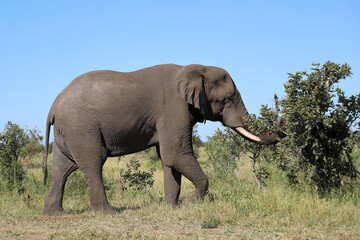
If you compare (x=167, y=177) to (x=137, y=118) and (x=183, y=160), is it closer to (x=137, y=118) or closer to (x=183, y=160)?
(x=183, y=160)

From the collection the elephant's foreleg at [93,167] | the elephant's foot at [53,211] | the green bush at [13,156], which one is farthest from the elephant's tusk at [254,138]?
the green bush at [13,156]

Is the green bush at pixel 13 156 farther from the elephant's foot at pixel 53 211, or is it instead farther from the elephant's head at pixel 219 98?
the elephant's head at pixel 219 98

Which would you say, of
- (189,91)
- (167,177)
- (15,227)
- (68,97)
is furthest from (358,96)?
(15,227)

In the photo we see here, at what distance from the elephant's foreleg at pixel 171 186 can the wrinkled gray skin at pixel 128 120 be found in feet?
0.07

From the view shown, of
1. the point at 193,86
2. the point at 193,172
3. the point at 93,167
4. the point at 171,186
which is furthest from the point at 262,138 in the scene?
the point at 93,167

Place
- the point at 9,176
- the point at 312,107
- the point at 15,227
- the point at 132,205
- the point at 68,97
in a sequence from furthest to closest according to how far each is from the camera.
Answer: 1. the point at 9,176
2. the point at 132,205
3. the point at 68,97
4. the point at 312,107
5. the point at 15,227

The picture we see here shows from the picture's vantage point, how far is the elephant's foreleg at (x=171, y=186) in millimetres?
9234

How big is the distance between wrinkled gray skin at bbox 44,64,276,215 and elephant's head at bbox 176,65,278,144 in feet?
0.14

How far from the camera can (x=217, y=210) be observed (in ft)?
25.0

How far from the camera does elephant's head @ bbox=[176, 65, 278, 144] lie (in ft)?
29.7

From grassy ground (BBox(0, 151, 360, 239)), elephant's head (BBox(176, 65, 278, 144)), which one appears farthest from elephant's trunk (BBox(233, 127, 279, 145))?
grassy ground (BBox(0, 151, 360, 239))

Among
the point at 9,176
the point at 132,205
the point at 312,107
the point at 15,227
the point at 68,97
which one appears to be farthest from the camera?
Answer: the point at 9,176

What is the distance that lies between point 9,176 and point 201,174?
21.5 feet

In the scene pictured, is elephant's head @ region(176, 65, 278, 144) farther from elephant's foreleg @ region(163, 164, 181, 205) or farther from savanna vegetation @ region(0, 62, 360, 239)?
elephant's foreleg @ region(163, 164, 181, 205)
